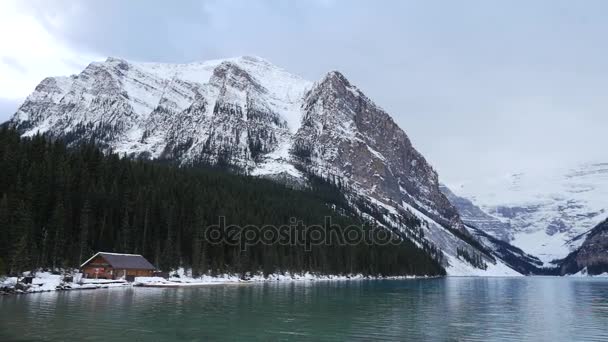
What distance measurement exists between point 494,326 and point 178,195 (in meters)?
97.4

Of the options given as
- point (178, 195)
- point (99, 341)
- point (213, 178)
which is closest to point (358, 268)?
point (213, 178)

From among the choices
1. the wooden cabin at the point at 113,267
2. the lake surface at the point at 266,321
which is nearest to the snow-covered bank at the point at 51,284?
the wooden cabin at the point at 113,267

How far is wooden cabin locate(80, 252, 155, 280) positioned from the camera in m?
95.1

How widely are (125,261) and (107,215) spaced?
14747 millimetres

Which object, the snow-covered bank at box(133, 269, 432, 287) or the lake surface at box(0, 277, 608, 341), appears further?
the snow-covered bank at box(133, 269, 432, 287)

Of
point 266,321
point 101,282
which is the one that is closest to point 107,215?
point 101,282

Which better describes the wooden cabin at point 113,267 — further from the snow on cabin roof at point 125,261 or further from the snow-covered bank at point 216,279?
the snow-covered bank at point 216,279

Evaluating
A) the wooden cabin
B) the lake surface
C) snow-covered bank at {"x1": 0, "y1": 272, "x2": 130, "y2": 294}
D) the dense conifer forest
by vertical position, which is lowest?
the lake surface

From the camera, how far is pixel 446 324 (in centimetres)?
5006

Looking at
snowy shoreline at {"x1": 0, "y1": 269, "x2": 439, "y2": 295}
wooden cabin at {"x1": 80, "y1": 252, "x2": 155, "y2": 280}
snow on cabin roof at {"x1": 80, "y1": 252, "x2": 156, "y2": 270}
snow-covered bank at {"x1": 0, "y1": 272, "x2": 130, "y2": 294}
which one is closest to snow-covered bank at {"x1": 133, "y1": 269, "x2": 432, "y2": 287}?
snowy shoreline at {"x1": 0, "y1": 269, "x2": 439, "y2": 295}

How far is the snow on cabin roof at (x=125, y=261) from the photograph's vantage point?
95562 mm

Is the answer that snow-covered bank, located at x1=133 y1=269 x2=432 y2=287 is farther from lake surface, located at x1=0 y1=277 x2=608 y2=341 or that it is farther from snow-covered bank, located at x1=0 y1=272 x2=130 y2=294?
lake surface, located at x1=0 y1=277 x2=608 y2=341

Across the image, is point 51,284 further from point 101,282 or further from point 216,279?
point 216,279

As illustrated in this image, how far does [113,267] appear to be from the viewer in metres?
96.1
